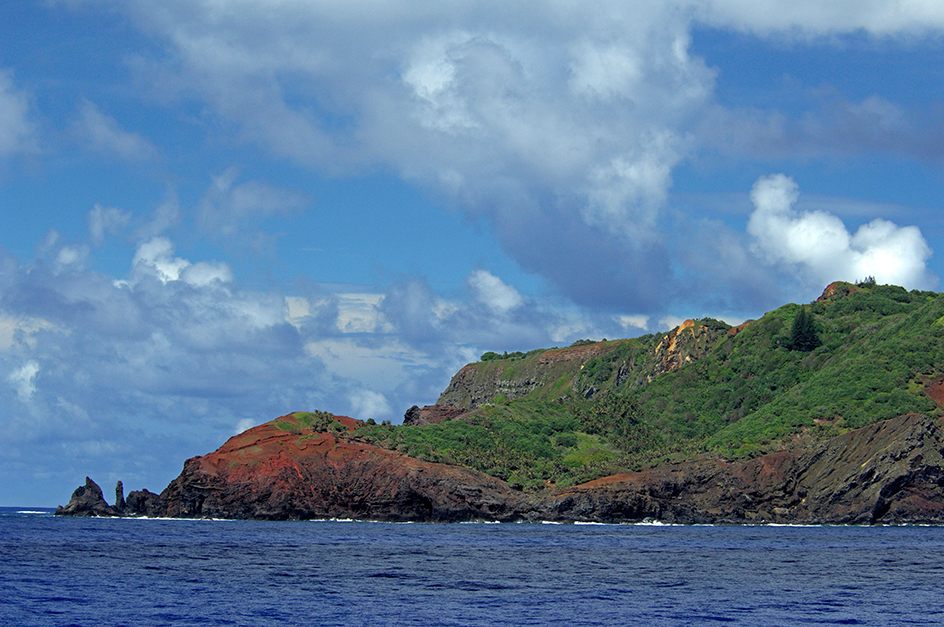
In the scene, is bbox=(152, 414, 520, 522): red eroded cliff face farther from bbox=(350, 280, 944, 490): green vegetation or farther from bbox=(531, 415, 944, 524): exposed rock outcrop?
bbox=(531, 415, 944, 524): exposed rock outcrop

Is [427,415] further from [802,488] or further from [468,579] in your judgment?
[468,579]

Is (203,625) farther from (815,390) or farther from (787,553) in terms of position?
(815,390)

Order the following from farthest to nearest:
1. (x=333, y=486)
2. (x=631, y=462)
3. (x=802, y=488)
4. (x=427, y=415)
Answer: (x=427, y=415), (x=631, y=462), (x=333, y=486), (x=802, y=488)

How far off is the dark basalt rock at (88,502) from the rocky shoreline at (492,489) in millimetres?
26413

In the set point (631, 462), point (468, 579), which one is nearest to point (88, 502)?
point (631, 462)

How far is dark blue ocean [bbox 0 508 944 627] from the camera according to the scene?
39594mm

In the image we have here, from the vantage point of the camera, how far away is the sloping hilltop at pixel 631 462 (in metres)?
109

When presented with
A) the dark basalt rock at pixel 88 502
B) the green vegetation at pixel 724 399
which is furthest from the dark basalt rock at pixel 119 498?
the green vegetation at pixel 724 399

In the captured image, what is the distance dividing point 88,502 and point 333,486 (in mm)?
46764

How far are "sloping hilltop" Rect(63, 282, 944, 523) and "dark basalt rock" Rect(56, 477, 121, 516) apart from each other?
937 cm

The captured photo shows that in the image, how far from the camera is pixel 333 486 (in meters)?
117

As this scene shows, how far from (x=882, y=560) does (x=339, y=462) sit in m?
70.7

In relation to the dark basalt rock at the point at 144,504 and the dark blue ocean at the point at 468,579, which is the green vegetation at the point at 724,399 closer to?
the dark basalt rock at the point at 144,504

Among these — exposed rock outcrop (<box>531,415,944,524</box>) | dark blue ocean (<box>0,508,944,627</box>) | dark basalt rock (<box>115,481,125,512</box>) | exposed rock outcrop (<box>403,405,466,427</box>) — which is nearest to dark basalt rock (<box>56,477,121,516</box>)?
dark basalt rock (<box>115,481,125,512</box>)
